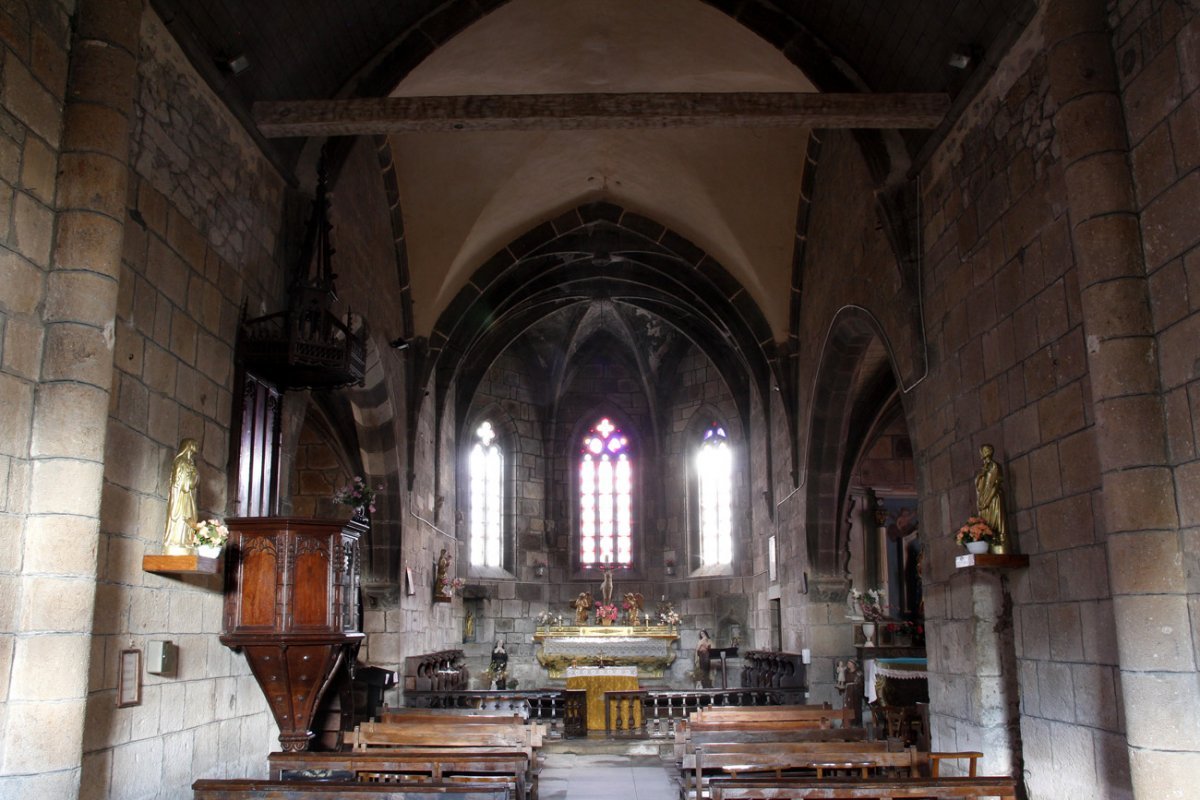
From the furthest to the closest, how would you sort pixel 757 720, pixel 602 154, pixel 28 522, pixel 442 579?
pixel 442 579 < pixel 602 154 < pixel 757 720 < pixel 28 522

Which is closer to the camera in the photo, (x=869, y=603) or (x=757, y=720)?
(x=757, y=720)

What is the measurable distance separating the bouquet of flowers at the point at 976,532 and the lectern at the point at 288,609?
461 centimetres

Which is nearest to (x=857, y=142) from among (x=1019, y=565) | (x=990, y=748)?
(x=1019, y=565)

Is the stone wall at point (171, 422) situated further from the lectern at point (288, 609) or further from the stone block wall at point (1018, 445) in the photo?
the stone block wall at point (1018, 445)

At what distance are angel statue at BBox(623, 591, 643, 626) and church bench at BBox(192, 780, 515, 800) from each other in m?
14.6

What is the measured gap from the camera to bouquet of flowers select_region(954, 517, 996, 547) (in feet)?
23.8

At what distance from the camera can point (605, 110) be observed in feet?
27.7

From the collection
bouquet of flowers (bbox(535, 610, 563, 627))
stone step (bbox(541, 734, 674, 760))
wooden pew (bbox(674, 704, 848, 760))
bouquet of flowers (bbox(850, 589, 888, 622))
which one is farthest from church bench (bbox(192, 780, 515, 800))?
bouquet of flowers (bbox(535, 610, 563, 627))

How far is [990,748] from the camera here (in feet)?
24.9

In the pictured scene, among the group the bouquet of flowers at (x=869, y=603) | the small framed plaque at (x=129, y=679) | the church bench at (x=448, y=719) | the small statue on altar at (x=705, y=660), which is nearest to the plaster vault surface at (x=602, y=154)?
the bouquet of flowers at (x=869, y=603)

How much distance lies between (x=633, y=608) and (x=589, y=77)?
11.1m

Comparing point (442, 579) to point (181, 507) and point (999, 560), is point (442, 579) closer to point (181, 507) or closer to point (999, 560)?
point (181, 507)

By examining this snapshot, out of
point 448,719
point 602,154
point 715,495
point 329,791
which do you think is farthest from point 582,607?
point 329,791

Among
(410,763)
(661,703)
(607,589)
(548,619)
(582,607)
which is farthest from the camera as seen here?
(607,589)
